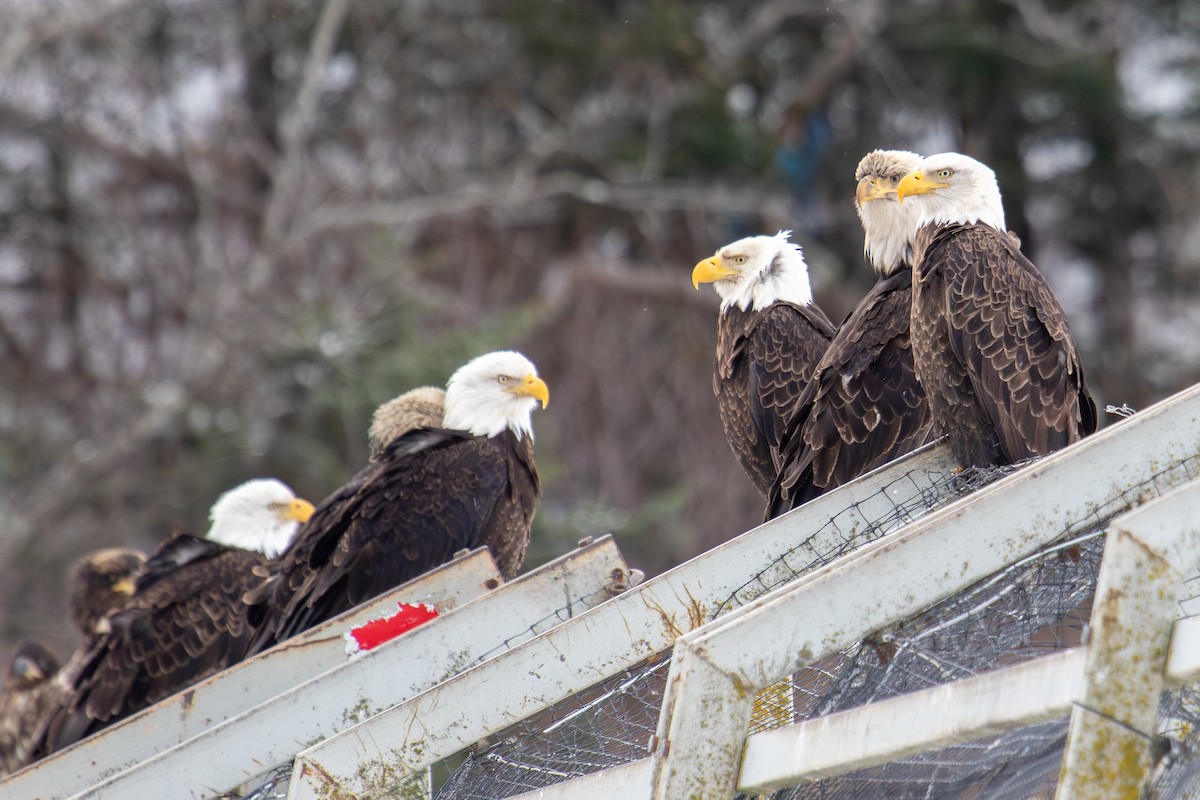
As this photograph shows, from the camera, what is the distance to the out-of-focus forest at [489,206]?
563 inches

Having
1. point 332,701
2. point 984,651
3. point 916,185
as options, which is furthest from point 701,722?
point 916,185

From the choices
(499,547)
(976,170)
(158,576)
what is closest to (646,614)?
(976,170)

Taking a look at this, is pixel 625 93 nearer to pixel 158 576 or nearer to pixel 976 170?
pixel 158 576

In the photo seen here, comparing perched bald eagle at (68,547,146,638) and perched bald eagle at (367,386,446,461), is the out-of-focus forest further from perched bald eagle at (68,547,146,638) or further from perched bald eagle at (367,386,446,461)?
perched bald eagle at (367,386,446,461)

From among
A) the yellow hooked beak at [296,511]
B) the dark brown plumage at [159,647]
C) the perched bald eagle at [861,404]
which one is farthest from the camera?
the yellow hooked beak at [296,511]

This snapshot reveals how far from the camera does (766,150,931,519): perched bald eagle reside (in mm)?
4934

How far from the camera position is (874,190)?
521 centimetres

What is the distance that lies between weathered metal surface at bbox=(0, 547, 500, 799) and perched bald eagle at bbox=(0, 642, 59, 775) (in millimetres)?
3705

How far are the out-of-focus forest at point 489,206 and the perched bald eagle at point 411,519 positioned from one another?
22.2 ft


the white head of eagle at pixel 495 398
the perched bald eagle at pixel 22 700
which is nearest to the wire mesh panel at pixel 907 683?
the white head of eagle at pixel 495 398

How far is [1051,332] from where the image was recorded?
440 cm

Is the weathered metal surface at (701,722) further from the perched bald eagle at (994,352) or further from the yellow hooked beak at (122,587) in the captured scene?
the yellow hooked beak at (122,587)

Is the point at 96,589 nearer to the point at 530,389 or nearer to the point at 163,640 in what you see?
the point at 163,640

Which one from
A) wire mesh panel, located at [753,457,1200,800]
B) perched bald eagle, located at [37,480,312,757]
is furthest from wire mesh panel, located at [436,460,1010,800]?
perched bald eagle, located at [37,480,312,757]
